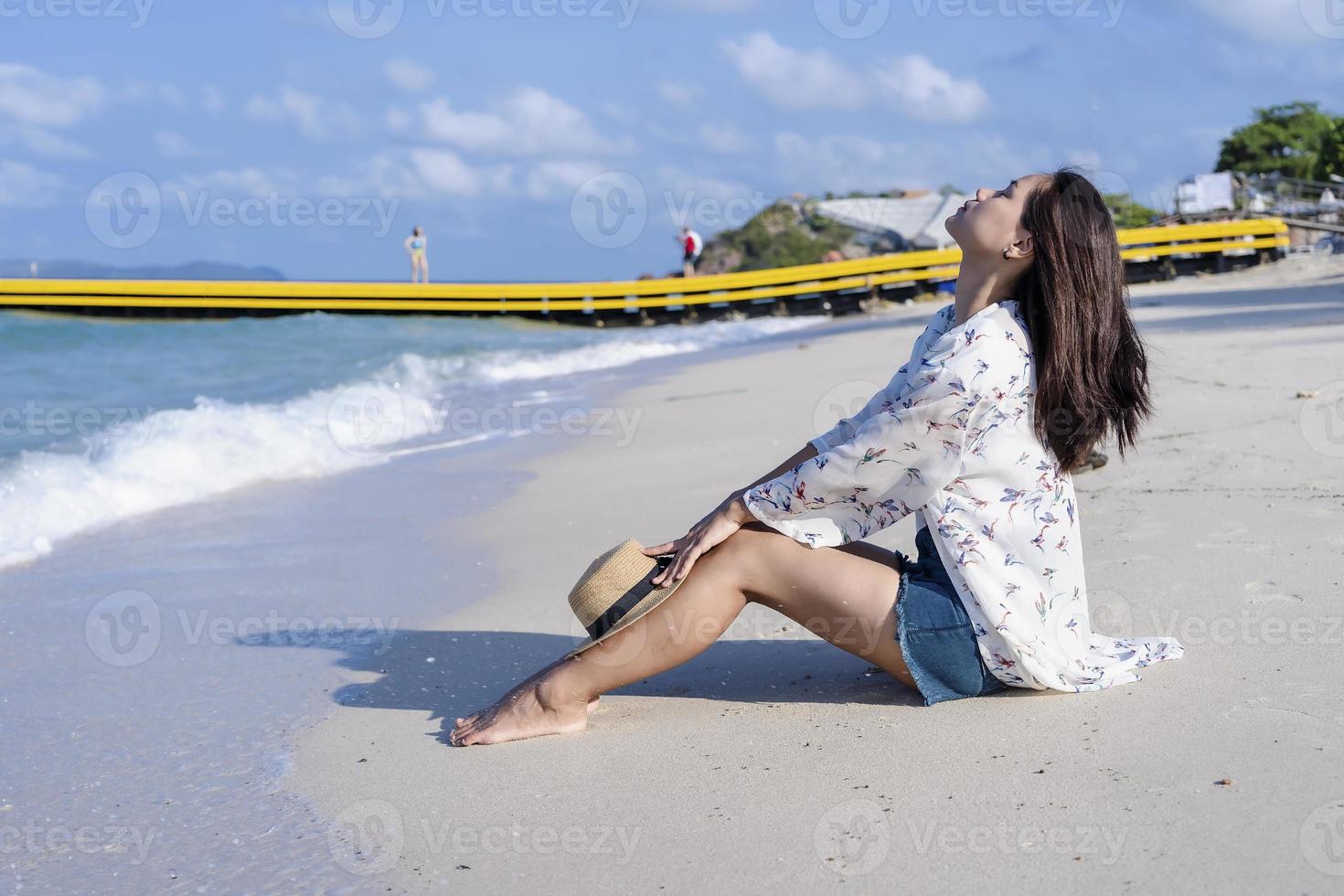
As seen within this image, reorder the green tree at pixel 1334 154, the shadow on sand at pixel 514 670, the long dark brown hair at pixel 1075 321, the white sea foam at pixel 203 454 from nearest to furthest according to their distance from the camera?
the long dark brown hair at pixel 1075 321
the shadow on sand at pixel 514 670
the white sea foam at pixel 203 454
the green tree at pixel 1334 154

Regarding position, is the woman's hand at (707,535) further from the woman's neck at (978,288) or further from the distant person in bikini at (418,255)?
the distant person in bikini at (418,255)

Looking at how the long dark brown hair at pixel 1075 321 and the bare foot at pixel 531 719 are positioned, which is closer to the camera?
the long dark brown hair at pixel 1075 321

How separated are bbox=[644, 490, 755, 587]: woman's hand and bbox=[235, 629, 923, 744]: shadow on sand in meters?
0.51

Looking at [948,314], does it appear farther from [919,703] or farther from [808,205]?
[808,205]

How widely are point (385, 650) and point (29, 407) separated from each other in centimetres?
906

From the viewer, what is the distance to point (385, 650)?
391cm

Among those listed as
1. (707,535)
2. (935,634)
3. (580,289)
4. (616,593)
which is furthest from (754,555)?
(580,289)

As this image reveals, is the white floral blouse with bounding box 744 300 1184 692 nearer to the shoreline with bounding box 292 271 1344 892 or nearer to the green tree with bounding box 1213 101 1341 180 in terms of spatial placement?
the shoreline with bounding box 292 271 1344 892

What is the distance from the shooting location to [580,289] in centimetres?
2338

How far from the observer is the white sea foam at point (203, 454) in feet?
20.0

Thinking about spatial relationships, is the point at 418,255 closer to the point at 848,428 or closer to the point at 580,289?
the point at 580,289

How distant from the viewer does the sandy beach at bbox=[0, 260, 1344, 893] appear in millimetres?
2363

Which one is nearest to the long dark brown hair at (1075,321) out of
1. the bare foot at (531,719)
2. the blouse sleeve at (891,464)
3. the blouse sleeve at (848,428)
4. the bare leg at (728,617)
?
the blouse sleeve at (891,464)

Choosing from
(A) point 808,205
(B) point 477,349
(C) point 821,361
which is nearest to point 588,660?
(C) point 821,361
